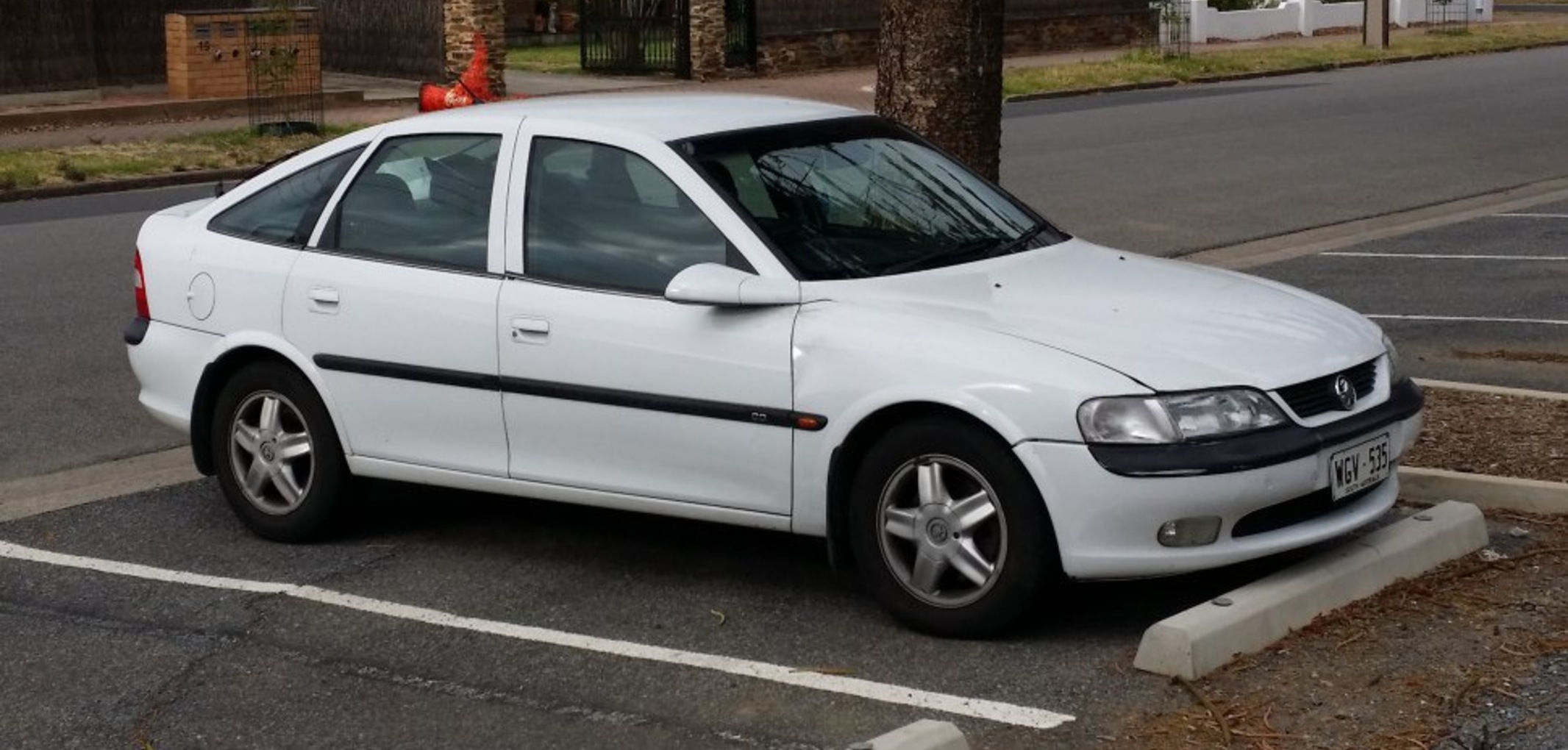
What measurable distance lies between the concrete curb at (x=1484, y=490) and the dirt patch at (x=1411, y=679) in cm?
56

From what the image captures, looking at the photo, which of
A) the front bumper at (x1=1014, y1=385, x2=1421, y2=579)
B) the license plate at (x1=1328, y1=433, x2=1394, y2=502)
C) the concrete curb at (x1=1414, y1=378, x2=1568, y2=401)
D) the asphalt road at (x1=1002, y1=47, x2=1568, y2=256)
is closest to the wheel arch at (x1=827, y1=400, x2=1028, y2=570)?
the front bumper at (x1=1014, y1=385, x2=1421, y2=579)

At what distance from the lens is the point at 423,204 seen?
24.0 feet

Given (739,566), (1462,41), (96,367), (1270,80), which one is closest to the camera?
(739,566)

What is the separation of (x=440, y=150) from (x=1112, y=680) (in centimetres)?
286

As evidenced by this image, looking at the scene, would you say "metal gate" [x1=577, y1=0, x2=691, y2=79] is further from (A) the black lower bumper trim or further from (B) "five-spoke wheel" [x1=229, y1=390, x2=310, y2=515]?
(B) "five-spoke wheel" [x1=229, y1=390, x2=310, y2=515]

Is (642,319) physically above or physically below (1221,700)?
above

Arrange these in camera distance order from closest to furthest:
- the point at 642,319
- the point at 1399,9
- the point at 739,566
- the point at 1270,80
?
the point at 642,319
the point at 739,566
the point at 1270,80
the point at 1399,9

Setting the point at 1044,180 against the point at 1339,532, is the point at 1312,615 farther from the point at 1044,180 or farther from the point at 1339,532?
the point at 1044,180

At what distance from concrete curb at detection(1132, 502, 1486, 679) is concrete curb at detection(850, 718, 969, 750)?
0.97 m

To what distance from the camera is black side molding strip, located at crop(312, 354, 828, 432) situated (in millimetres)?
6367

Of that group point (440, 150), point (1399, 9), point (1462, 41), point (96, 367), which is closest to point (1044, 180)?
point (96, 367)

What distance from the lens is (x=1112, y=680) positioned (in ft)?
19.2

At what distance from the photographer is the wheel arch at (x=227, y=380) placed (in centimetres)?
734

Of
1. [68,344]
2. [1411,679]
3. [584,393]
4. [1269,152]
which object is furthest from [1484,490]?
[1269,152]
